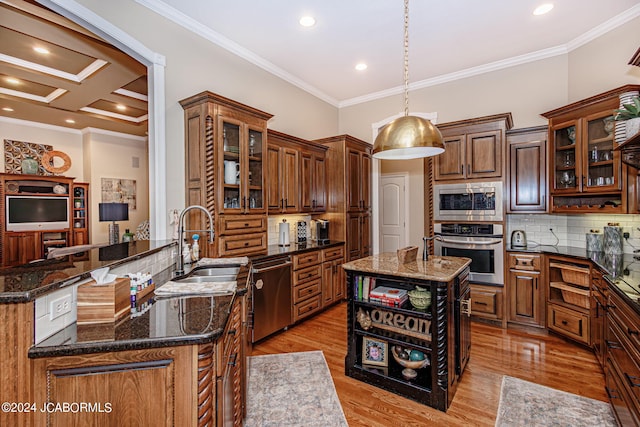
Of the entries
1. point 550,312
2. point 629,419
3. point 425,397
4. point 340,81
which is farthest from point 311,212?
point 629,419

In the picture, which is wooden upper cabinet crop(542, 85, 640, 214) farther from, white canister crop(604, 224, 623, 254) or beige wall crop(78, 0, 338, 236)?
beige wall crop(78, 0, 338, 236)

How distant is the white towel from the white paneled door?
4296 millimetres

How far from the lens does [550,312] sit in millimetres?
3318

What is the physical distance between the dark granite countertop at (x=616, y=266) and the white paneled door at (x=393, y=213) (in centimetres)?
219

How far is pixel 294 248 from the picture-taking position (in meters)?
3.83

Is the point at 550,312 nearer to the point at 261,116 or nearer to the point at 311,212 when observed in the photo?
the point at 311,212

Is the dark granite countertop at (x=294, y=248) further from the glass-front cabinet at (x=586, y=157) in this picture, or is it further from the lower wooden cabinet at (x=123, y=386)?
the glass-front cabinet at (x=586, y=157)

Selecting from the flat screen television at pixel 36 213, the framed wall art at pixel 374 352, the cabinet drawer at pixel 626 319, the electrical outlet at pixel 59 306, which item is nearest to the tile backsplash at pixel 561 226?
the cabinet drawer at pixel 626 319

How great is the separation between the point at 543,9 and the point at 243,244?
3.87 meters

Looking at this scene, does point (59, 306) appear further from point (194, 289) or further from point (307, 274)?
point (307, 274)

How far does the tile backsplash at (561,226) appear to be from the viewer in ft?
11.2

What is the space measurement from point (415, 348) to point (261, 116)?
273 centimetres

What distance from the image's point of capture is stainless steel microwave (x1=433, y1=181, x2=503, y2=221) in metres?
3.63

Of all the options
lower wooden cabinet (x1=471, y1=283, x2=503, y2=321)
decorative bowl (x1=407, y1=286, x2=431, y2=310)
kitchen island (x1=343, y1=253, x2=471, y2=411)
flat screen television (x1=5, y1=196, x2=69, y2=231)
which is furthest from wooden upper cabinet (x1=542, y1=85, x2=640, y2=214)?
flat screen television (x1=5, y1=196, x2=69, y2=231)
